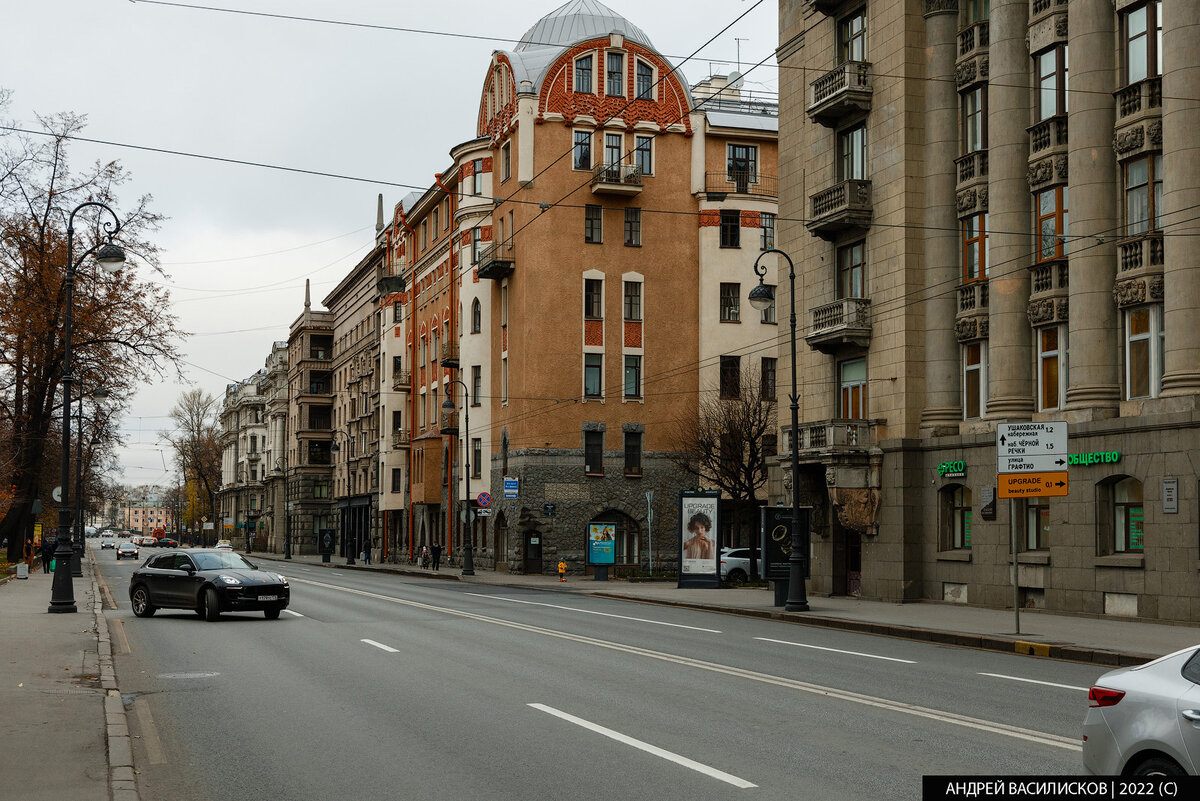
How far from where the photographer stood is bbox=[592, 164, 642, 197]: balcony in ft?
182

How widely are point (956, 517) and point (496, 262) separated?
29.4 m

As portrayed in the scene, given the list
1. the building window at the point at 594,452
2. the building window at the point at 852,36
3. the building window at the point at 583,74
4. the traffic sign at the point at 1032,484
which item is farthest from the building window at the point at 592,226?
the traffic sign at the point at 1032,484

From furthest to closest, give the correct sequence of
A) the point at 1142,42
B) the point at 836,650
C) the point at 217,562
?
the point at 1142,42 < the point at 217,562 < the point at 836,650

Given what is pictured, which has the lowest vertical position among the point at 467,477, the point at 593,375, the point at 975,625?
the point at 975,625

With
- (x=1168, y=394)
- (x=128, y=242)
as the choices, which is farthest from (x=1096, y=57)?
(x=128, y=242)

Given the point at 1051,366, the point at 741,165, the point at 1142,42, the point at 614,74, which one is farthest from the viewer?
the point at 741,165

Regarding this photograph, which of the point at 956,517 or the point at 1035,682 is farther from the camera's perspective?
the point at 956,517

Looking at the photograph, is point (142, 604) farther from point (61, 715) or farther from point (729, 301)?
point (729, 301)

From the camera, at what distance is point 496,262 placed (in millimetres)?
55781

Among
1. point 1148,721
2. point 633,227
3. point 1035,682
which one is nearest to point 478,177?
point 633,227

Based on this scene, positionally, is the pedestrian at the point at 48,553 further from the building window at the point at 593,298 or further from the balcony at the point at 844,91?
the balcony at the point at 844,91

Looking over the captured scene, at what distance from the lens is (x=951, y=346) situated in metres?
31.9

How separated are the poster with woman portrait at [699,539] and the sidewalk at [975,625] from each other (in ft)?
1.68

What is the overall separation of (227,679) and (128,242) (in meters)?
31.5
